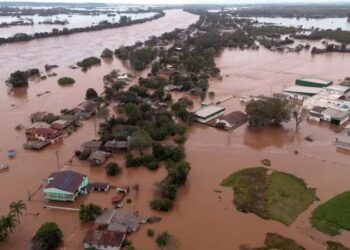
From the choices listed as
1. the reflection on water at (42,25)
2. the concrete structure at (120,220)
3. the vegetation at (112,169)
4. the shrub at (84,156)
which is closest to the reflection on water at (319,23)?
the reflection on water at (42,25)

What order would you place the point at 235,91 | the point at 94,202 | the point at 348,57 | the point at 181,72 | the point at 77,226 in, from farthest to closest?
the point at 348,57 < the point at 181,72 < the point at 235,91 < the point at 94,202 < the point at 77,226

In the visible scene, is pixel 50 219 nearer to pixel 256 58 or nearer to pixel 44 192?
pixel 44 192

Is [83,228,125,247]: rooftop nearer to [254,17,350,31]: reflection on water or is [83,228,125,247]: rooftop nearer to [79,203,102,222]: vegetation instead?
[79,203,102,222]: vegetation

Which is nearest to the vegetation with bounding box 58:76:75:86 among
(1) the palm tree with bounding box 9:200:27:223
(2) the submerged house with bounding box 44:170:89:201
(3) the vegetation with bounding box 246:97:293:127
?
(3) the vegetation with bounding box 246:97:293:127

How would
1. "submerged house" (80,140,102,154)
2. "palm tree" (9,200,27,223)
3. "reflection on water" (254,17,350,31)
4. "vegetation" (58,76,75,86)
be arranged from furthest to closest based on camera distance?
"reflection on water" (254,17,350,31) → "vegetation" (58,76,75,86) → "submerged house" (80,140,102,154) → "palm tree" (9,200,27,223)

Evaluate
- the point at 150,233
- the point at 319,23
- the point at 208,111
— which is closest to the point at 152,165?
the point at 150,233

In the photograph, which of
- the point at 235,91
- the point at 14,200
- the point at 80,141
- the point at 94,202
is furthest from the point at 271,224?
the point at 235,91
